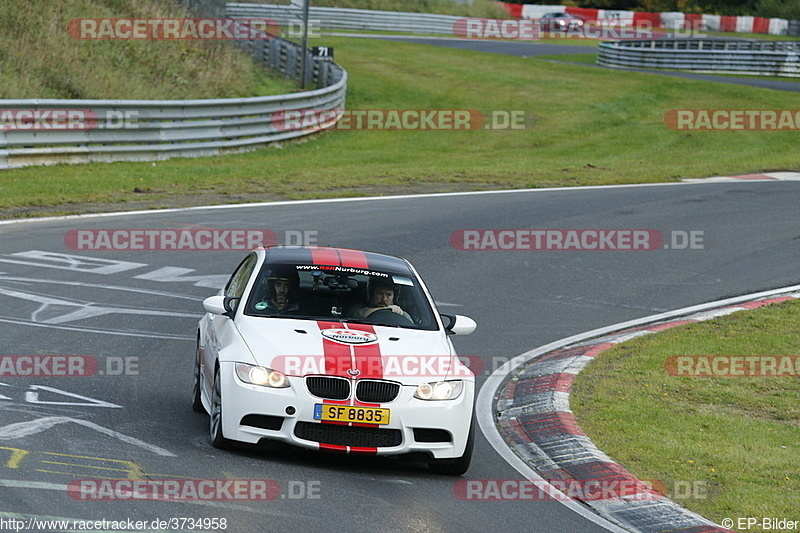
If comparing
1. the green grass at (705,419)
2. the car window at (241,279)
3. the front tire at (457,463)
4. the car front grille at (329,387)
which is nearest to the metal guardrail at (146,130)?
the car window at (241,279)

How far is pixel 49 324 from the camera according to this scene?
11.2m

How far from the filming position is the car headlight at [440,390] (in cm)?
784

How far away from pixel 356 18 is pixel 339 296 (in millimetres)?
59369

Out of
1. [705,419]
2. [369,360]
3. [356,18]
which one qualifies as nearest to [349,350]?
[369,360]

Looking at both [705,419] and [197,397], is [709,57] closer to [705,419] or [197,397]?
[705,419]

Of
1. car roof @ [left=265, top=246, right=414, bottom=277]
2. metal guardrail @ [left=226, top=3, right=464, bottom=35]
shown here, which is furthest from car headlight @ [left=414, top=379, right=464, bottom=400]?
metal guardrail @ [left=226, top=3, right=464, bottom=35]

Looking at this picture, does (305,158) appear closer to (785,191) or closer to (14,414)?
(785,191)

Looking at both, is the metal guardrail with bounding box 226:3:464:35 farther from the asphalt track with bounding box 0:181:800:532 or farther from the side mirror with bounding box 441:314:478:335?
the side mirror with bounding box 441:314:478:335

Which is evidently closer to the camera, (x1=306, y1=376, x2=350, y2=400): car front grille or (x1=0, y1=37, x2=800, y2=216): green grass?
(x1=306, y1=376, x2=350, y2=400): car front grille

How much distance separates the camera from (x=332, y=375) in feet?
25.2

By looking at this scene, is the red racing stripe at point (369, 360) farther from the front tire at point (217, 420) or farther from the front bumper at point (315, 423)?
the front tire at point (217, 420)

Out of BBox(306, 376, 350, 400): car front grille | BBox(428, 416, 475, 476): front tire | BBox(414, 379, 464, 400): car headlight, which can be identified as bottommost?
BBox(428, 416, 475, 476): front tire

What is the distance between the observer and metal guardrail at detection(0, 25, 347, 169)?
67.5ft

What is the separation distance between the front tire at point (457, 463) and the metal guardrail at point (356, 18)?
5269 centimetres
